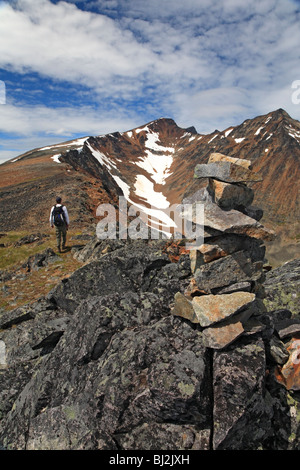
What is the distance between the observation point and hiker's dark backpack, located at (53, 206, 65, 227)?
16.5 metres

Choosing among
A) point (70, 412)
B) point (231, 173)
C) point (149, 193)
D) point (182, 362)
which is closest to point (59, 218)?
point (70, 412)

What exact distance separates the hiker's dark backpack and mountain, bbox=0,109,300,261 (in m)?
7.78

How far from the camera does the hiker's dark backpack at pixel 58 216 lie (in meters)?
16.5

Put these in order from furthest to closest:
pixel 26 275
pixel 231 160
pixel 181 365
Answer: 1. pixel 26 275
2. pixel 231 160
3. pixel 181 365

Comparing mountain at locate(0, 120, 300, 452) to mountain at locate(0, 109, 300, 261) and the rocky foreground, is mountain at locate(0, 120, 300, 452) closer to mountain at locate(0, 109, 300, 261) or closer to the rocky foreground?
the rocky foreground

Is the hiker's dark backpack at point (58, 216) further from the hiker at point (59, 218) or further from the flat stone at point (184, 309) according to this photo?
Answer: the flat stone at point (184, 309)

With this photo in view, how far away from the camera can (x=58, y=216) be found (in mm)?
16453

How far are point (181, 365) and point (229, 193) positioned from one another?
170 inches

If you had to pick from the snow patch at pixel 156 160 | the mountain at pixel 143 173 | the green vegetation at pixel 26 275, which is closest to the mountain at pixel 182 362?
the green vegetation at pixel 26 275

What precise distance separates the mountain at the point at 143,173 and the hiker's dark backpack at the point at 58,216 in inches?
306

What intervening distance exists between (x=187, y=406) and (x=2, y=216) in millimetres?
32823

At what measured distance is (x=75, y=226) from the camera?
2391cm

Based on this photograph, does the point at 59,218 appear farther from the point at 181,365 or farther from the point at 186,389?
the point at 186,389
